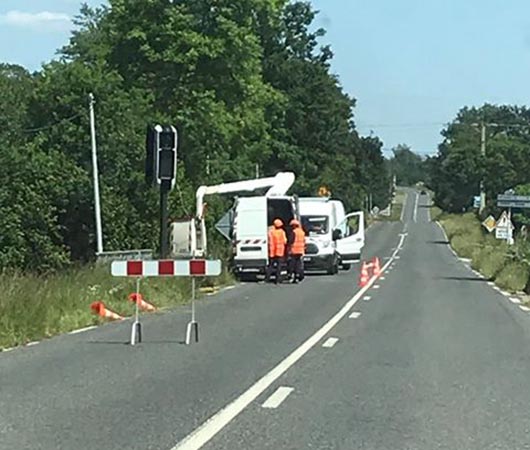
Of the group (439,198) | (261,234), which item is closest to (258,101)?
(261,234)

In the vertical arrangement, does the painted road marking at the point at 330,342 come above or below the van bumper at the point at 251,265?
above

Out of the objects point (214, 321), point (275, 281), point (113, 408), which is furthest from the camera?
point (275, 281)

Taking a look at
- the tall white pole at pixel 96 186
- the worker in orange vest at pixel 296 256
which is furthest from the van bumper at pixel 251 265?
the tall white pole at pixel 96 186

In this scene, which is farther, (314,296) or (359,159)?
(359,159)

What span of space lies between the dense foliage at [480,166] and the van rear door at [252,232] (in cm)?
5714

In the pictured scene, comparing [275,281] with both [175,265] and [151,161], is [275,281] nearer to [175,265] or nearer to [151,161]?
[151,161]

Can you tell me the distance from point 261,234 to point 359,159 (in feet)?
356

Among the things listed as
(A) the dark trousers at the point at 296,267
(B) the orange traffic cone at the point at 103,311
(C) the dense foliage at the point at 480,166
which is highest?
(C) the dense foliage at the point at 480,166

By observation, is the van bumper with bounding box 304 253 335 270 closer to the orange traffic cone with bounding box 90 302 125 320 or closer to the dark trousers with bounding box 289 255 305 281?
the dark trousers with bounding box 289 255 305 281

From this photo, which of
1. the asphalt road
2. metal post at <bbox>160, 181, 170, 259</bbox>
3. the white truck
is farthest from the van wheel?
the asphalt road

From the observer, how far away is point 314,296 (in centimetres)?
2909

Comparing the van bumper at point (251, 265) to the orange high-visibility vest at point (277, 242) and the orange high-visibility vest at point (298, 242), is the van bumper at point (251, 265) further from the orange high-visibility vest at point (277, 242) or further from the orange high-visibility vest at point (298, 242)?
the orange high-visibility vest at point (298, 242)

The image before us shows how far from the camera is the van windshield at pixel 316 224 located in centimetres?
4381

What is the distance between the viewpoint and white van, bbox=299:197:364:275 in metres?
43.1
